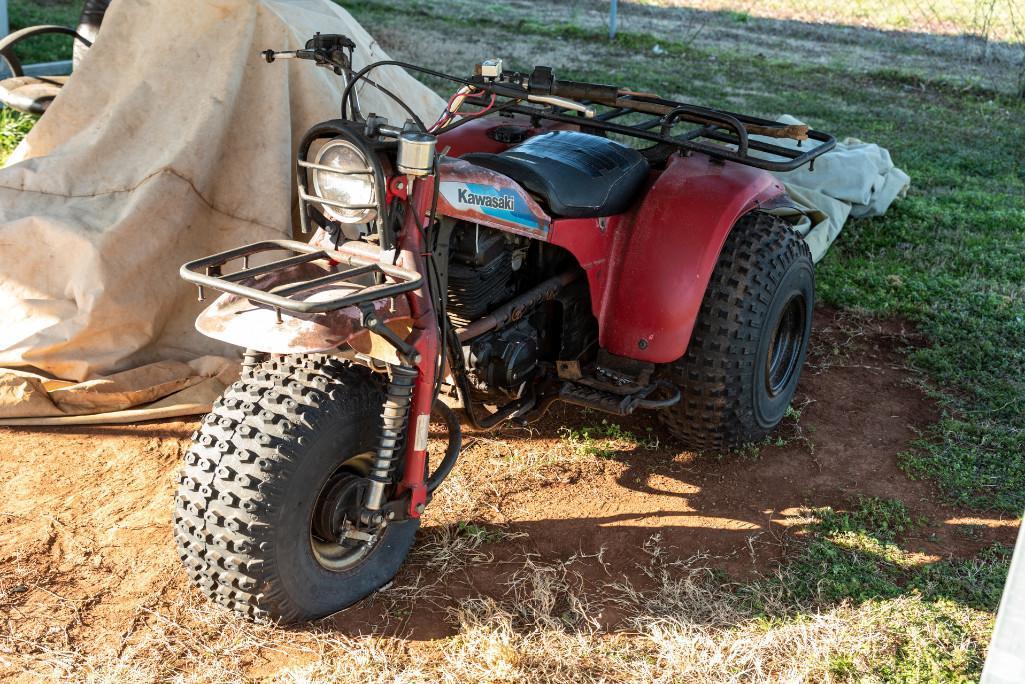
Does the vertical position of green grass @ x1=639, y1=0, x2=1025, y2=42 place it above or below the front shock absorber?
above

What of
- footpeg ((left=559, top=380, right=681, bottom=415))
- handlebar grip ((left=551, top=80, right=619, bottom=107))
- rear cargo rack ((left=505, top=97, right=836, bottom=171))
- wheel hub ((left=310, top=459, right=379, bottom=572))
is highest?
handlebar grip ((left=551, top=80, right=619, bottom=107))

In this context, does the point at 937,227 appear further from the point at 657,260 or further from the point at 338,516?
the point at 338,516

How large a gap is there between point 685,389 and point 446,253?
1.19m

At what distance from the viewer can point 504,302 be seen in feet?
11.2

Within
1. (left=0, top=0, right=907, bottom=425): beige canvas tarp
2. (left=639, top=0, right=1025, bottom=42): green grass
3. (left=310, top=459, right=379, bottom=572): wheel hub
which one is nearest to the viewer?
(left=310, top=459, right=379, bottom=572): wheel hub

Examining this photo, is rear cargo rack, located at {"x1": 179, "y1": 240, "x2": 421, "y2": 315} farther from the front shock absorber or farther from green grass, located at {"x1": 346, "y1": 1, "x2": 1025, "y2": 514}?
green grass, located at {"x1": 346, "y1": 1, "x2": 1025, "y2": 514}

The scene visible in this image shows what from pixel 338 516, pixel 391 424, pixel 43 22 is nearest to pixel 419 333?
pixel 391 424

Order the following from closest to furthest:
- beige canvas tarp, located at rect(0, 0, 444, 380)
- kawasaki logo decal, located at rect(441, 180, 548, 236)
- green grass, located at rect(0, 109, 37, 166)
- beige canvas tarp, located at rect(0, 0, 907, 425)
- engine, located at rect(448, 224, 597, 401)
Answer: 1. kawasaki logo decal, located at rect(441, 180, 548, 236)
2. engine, located at rect(448, 224, 597, 401)
3. beige canvas tarp, located at rect(0, 0, 907, 425)
4. beige canvas tarp, located at rect(0, 0, 444, 380)
5. green grass, located at rect(0, 109, 37, 166)

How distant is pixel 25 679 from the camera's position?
107 inches

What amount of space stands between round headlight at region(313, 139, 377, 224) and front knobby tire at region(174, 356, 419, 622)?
1.40 ft

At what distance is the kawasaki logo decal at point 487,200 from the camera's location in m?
3.01

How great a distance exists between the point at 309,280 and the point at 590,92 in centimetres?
156

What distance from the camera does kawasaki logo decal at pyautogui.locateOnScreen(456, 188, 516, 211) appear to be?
9.88 feet

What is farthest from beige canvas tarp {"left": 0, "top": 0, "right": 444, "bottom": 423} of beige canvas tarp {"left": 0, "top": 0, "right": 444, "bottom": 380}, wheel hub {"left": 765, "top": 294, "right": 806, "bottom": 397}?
wheel hub {"left": 765, "top": 294, "right": 806, "bottom": 397}
